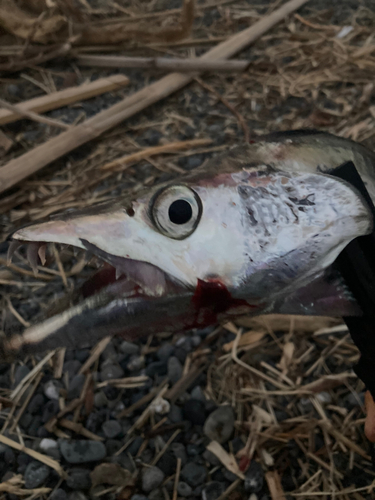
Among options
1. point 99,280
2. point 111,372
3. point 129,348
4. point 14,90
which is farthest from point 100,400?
point 14,90

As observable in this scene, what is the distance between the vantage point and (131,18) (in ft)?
10.0

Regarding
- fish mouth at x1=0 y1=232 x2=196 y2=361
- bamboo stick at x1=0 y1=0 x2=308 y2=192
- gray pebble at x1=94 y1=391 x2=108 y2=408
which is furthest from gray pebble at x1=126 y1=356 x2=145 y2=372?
bamboo stick at x1=0 y1=0 x2=308 y2=192

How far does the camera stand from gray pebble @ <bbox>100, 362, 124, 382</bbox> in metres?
1.33

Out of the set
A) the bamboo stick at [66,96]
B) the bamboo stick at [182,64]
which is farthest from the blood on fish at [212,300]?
the bamboo stick at [182,64]

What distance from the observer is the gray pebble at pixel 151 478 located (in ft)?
3.62

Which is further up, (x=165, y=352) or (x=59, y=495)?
(x=165, y=352)

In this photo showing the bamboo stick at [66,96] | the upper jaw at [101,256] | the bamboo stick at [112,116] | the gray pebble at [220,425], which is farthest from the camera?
the bamboo stick at [66,96]

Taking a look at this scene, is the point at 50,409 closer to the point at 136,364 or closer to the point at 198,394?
the point at 136,364

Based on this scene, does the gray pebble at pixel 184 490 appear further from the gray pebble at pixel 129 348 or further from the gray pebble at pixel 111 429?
the gray pebble at pixel 129 348

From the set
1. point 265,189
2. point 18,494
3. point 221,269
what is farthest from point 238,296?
point 18,494

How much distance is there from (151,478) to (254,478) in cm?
29

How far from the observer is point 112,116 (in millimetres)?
2197

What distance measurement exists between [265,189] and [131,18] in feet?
9.45

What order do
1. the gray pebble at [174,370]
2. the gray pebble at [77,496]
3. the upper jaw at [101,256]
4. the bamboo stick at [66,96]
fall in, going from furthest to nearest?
the bamboo stick at [66,96] < the gray pebble at [174,370] < the gray pebble at [77,496] < the upper jaw at [101,256]
